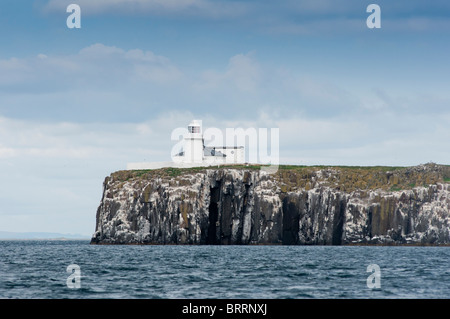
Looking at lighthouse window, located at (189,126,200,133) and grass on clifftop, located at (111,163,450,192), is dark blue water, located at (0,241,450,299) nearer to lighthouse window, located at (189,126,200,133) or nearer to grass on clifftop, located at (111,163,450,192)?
grass on clifftop, located at (111,163,450,192)

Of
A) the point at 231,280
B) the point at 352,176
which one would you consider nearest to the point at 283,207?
the point at 352,176

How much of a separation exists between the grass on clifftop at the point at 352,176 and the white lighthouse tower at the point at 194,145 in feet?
32.5

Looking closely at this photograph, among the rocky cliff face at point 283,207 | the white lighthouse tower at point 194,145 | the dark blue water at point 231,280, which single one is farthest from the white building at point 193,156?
the dark blue water at point 231,280

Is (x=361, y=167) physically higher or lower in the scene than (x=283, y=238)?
higher

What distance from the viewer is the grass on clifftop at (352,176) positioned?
124938 millimetres

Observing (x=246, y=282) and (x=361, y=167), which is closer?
(x=246, y=282)

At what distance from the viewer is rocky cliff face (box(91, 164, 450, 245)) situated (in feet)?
392

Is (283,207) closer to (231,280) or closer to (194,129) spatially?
(194,129)

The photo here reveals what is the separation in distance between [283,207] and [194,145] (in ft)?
95.4
